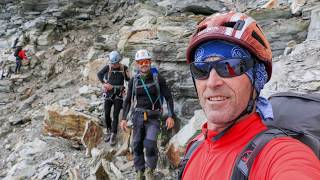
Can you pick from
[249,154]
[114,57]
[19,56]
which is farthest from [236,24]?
[19,56]

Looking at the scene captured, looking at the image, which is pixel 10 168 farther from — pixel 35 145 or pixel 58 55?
pixel 58 55

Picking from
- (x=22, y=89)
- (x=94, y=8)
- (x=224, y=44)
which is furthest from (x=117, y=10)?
(x=224, y=44)

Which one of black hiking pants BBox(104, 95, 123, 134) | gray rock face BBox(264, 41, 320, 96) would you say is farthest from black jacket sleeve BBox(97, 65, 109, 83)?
gray rock face BBox(264, 41, 320, 96)

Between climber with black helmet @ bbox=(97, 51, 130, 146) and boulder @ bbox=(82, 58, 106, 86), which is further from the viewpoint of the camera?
boulder @ bbox=(82, 58, 106, 86)

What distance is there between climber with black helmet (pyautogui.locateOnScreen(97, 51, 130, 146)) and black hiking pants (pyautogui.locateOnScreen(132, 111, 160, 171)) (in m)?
2.56

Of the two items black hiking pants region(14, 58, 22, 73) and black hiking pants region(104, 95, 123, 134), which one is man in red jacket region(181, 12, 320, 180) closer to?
black hiking pants region(104, 95, 123, 134)

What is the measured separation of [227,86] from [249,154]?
1.50 ft

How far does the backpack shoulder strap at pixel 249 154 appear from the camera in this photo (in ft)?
5.92

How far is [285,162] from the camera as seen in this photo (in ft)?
5.51

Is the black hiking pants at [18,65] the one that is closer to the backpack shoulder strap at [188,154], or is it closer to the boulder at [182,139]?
the boulder at [182,139]

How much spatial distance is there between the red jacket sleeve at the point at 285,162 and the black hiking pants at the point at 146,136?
6014 mm

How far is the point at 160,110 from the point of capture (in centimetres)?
797

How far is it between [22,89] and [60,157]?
9527 mm

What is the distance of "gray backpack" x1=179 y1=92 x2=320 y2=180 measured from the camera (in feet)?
6.02
